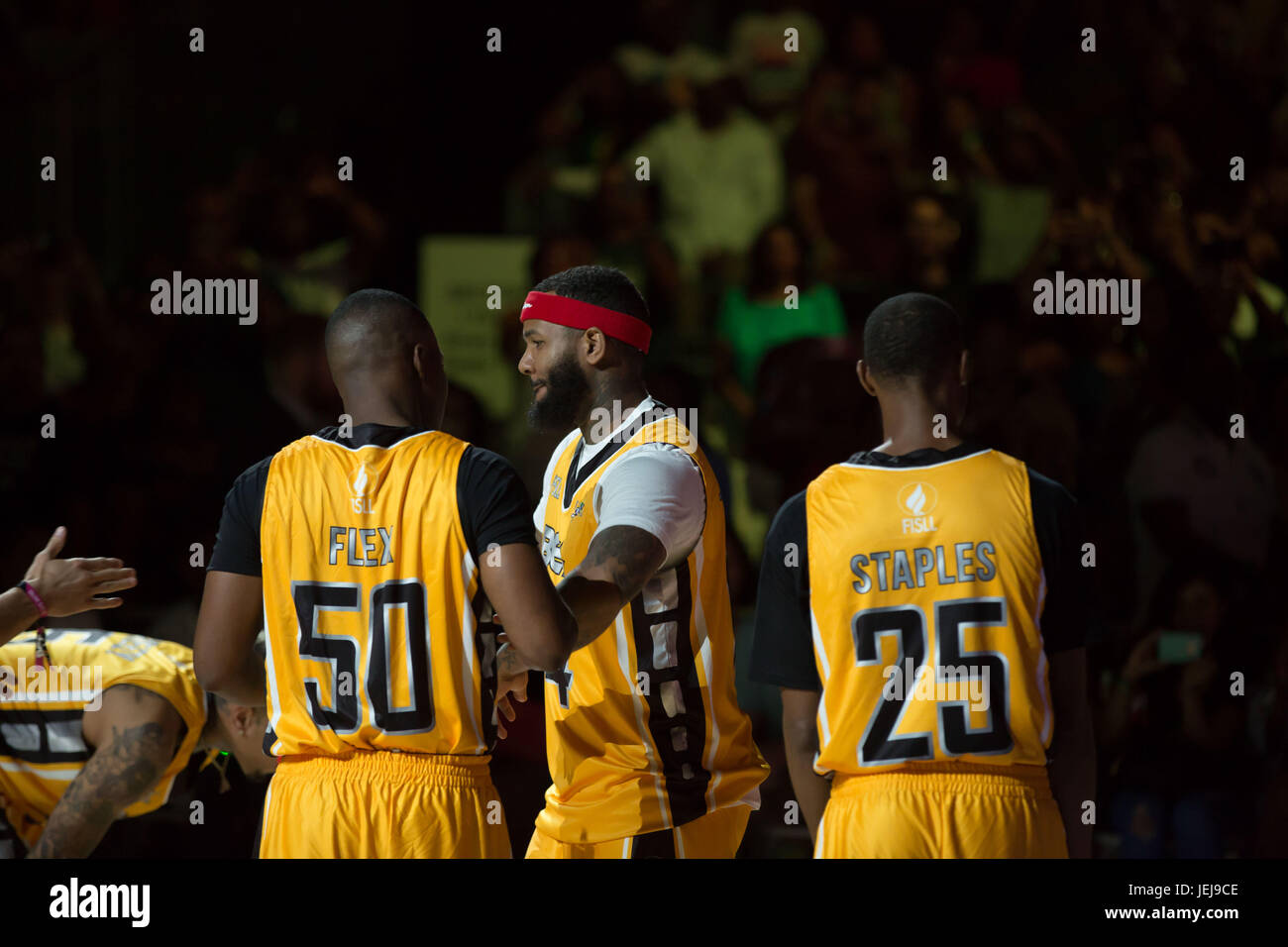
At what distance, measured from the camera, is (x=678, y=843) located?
11.0 feet

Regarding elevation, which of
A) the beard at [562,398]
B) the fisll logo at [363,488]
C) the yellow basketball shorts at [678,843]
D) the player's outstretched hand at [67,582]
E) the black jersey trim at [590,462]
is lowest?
the yellow basketball shorts at [678,843]

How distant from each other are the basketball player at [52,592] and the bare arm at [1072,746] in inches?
91.4

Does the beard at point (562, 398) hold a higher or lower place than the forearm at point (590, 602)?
higher

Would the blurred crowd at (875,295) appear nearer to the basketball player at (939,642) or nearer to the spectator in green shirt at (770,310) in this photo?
the spectator in green shirt at (770,310)

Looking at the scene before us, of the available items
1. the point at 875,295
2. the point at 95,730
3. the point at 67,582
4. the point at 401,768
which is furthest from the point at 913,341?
the point at 875,295

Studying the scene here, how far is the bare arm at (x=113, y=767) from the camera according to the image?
375 cm

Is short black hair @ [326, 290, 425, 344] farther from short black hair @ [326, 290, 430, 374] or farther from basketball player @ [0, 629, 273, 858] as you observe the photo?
basketball player @ [0, 629, 273, 858]

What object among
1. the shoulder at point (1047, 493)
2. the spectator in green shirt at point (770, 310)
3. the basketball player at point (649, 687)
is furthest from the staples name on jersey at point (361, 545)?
the spectator in green shirt at point (770, 310)

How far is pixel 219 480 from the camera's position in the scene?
6086 millimetres

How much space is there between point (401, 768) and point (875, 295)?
4.39 metres

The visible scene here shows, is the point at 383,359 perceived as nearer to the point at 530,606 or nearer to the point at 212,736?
the point at 530,606
